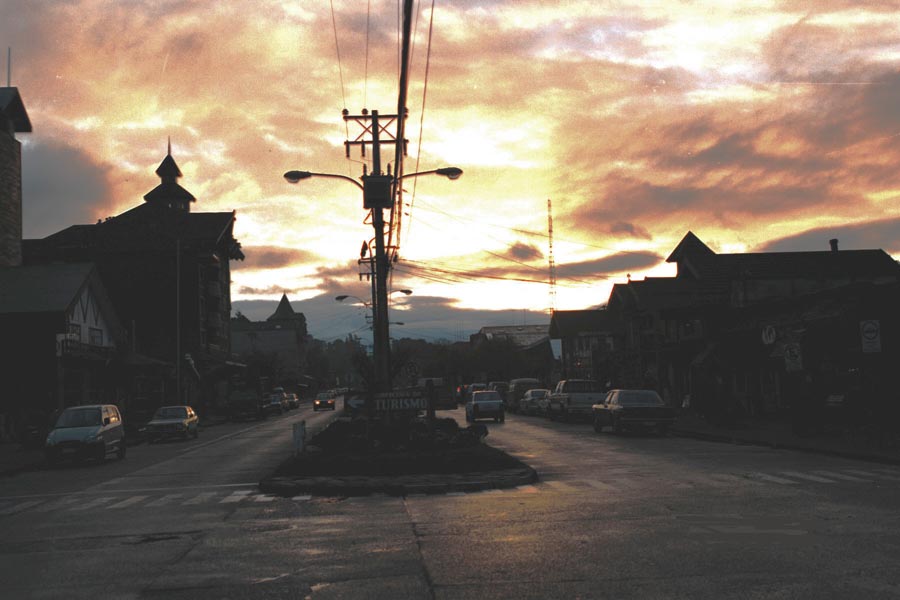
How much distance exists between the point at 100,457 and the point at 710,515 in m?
20.4

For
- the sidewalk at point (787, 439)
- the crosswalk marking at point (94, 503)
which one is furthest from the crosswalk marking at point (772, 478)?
the crosswalk marking at point (94, 503)

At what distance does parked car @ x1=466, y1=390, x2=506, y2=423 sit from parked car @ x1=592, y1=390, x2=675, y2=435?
14.5m

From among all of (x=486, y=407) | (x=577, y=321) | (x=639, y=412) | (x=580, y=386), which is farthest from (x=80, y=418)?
(x=577, y=321)

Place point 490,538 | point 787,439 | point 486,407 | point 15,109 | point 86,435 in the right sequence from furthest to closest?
point 15,109
point 486,407
point 787,439
point 86,435
point 490,538

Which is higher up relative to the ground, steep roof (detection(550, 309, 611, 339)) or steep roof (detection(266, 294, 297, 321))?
steep roof (detection(266, 294, 297, 321))

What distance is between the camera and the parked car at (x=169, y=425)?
39.6 metres

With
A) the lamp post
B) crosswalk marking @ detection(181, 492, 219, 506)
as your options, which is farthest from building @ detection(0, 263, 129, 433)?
crosswalk marking @ detection(181, 492, 219, 506)

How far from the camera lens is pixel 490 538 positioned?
1080 cm

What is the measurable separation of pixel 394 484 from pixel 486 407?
31.4m

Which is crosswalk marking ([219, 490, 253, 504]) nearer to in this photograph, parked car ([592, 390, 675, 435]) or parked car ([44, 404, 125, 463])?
parked car ([44, 404, 125, 463])

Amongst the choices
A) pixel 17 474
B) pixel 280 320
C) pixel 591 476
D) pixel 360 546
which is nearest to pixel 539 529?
pixel 360 546

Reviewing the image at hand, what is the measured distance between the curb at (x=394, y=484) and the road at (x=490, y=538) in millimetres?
519

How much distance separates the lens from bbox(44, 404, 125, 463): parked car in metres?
26.6

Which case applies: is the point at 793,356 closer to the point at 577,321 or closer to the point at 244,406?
the point at 244,406
